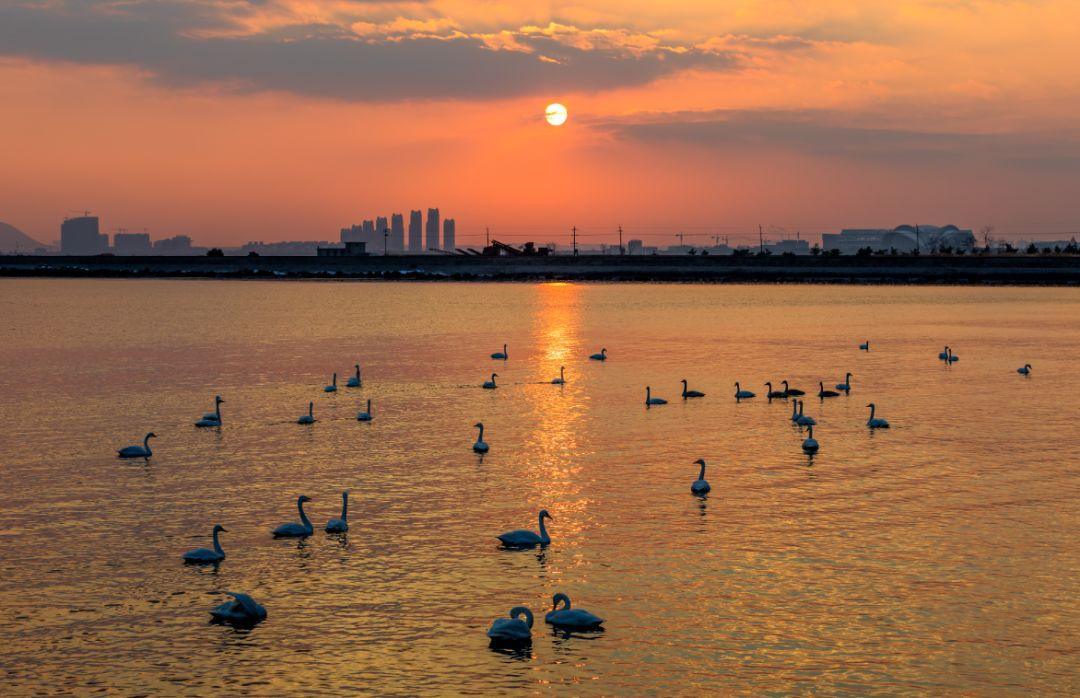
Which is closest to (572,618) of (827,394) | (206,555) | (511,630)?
(511,630)

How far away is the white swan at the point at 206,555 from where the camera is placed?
25.0 metres

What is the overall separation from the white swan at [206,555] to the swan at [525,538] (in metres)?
6.19

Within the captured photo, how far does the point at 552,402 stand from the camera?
52125 mm

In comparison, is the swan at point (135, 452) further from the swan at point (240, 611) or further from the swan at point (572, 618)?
the swan at point (572, 618)

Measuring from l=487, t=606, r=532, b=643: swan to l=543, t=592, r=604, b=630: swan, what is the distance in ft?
2.64

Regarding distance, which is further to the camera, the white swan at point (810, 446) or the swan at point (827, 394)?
the swan at point (827, 394)

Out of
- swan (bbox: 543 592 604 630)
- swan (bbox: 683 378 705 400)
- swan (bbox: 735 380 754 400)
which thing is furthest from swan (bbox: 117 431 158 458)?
swan (bbox: 735 380 754 400)

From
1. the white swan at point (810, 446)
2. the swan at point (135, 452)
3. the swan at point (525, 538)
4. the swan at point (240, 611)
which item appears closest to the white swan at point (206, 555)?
the swan at point (240, 611)

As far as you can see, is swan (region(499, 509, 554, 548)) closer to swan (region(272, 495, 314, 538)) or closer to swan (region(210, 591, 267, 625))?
swan (region(272, 495, 314, 538))

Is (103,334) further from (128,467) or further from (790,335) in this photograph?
(128,467)

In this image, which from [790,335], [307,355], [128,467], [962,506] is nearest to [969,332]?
[790,335]

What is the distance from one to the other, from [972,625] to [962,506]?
9.48m

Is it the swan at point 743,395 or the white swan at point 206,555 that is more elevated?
the swan at point 743,395

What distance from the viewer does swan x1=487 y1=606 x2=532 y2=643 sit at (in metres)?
20.4
